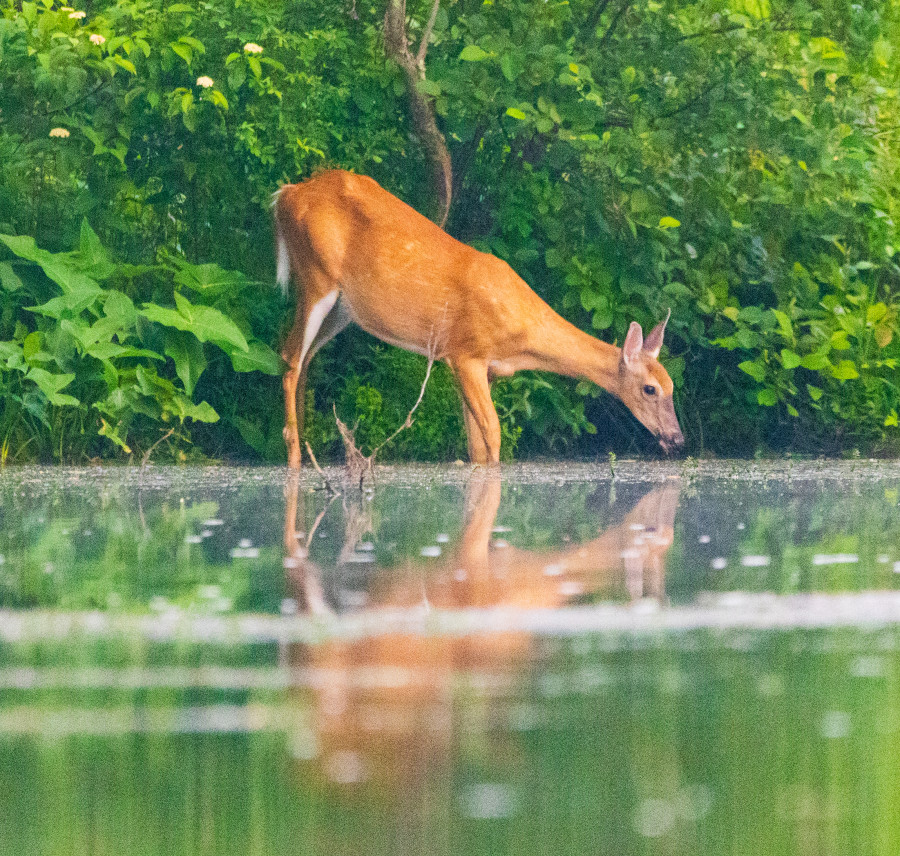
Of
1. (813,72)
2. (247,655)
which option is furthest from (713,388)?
(247,655)

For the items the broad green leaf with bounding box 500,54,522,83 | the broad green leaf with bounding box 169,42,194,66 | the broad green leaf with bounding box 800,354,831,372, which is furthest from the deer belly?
the broad green leaf with bounding box 800,354,831,372

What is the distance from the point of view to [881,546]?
6734mm

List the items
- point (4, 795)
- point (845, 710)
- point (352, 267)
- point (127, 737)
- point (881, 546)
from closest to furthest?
1. point (4, 795)
2. point (127, 737)
3. point (845, 710)
4. point (881, 546)
5. point (352, 267)

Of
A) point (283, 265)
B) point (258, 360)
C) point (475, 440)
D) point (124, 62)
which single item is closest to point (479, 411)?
point (475, 440)

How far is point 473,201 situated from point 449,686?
28.7 ft

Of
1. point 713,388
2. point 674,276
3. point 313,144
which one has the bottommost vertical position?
point 713,388

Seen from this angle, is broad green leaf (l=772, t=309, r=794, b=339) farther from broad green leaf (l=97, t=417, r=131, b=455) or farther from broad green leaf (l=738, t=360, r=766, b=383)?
broad green leaf (l=97, t=417, r=131, b=455)

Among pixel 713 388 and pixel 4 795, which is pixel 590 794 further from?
pixel 713 388

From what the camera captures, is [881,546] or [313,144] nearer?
[881,546]

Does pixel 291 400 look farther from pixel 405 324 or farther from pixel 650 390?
pixel 650 390

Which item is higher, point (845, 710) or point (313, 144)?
point (313, 144)

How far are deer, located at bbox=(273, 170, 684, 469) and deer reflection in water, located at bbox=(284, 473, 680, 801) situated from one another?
3842 mm

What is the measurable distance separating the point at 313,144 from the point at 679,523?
494 centimetres

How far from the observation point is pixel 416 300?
11.3 meters
